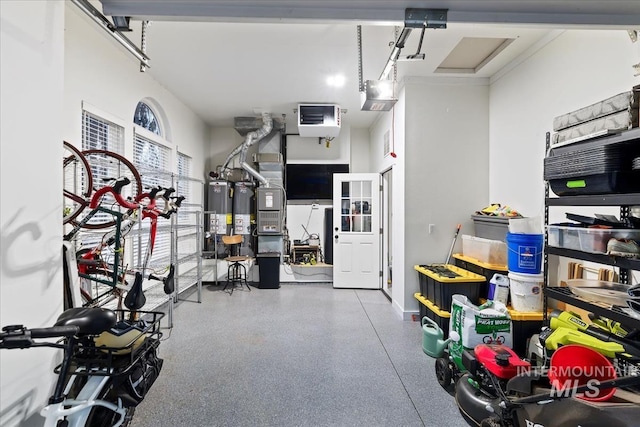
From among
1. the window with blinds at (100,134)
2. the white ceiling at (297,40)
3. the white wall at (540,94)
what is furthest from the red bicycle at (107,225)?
the white wall at (540,94)

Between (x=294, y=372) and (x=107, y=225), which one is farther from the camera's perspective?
(x=294, y=372)

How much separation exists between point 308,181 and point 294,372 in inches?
149

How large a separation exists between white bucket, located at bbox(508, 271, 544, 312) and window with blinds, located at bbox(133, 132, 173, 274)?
3.79 metres

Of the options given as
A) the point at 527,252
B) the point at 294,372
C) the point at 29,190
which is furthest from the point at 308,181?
the point at 29,190

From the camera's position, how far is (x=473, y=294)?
9.25 feet

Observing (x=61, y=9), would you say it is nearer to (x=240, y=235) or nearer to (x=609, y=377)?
(x=609, y=377)

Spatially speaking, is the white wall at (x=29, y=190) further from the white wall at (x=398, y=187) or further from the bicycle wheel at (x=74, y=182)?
the white wall at (x=398, y=187)

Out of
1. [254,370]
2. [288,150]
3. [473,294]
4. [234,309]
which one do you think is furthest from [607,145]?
[288,150]

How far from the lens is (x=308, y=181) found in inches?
220

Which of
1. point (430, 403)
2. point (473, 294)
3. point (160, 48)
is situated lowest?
point (430, 403)

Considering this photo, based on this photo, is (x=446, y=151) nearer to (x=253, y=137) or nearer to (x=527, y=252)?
(x=527, y=252)

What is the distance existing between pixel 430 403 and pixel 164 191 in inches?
105

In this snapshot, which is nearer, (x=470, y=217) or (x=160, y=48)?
(x=160, y=48)

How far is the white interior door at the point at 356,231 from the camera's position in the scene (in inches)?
198
